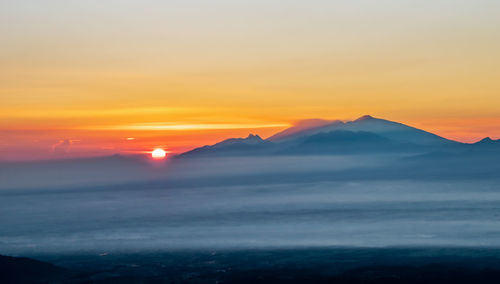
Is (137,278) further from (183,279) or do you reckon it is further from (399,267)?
(399,267)

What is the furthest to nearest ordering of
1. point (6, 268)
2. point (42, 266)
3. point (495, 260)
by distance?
point (495, 260), point (42, 266), point (6, 268)

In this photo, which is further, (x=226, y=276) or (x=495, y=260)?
(x=495, y=260)

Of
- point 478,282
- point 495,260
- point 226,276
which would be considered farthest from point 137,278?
point 495,260

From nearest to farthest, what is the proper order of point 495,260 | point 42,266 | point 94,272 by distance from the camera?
point 42,266
point 94,272
point 495,260

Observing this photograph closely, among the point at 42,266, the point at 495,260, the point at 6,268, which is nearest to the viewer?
the point at 6,268

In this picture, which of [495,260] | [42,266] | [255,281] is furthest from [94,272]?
[495,260]

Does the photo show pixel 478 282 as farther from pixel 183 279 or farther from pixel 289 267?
pixel 183 279
